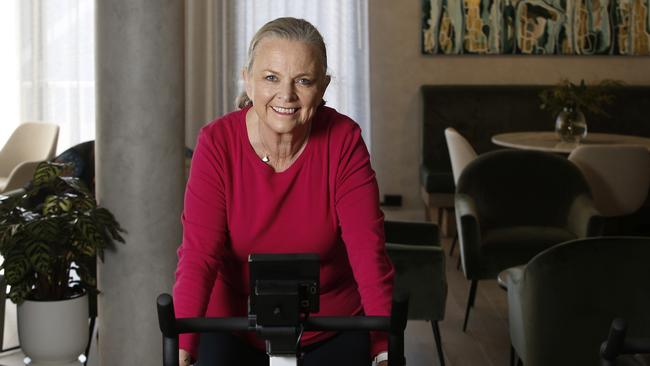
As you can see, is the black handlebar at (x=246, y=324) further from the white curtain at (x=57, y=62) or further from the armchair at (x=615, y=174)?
the white curtain at (x=57, y=62)

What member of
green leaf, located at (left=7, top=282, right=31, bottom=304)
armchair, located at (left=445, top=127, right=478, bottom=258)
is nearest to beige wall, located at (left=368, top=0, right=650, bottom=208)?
armchair, located at (left=445, top=127, right=478, bottom=258)

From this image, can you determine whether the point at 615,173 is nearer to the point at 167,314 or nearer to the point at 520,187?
the point at 520,187

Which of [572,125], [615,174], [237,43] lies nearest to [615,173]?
[615,174]

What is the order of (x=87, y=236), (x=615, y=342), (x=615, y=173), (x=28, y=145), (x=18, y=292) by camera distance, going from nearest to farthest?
(x=615, y=342) → (x=87, y=236) → (x=18, y=292) → (x=615, y=173) → (x=28, y=145)

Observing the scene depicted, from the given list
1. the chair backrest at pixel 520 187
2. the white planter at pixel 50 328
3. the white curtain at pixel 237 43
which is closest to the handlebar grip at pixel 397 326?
the white planter at pixel 50 328

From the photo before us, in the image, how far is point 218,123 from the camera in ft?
7.55

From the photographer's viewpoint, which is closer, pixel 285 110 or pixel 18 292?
pixel 285 110

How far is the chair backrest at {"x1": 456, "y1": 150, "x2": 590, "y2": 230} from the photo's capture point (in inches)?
240

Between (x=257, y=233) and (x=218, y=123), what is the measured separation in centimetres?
25

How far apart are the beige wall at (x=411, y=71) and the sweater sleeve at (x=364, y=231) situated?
6.68m

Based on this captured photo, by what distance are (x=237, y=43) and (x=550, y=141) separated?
280 centimetres

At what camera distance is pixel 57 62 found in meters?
8.62

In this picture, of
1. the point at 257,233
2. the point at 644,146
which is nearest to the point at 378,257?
the point at 257,233

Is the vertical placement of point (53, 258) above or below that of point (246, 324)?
below
